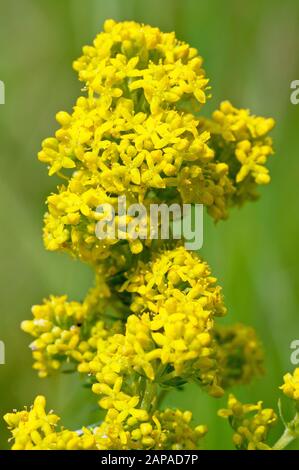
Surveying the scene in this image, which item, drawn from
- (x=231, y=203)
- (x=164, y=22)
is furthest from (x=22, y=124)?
(x=231, y=203)

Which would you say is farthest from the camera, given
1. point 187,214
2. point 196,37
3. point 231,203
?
point 196,37

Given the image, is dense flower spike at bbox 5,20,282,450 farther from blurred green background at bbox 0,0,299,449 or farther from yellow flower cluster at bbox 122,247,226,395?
blurred green background at bbox 0,0,299,449

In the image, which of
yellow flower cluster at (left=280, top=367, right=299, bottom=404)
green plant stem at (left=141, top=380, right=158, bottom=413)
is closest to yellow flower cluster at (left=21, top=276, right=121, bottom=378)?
green plant stem at (left=141, top=380, right=158, bottom=413)

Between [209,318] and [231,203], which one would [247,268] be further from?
[209,318]

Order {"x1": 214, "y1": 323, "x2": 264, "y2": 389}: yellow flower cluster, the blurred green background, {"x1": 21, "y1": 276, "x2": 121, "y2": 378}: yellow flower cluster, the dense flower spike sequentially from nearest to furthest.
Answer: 1. the dense flower spike
2. {"x1": 21, "y1": 276, "x2": 121, "y2": 378}: yellow flower cluster
3. {"x1": 214, "y1": 323, "x2": 264, "y2": 389}: yellow flower cluster
4. the blurred green background

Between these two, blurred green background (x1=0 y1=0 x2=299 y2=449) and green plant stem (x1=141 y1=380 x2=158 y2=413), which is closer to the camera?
green plant stem (x1=141 y1=380 x2=158 y2=413)

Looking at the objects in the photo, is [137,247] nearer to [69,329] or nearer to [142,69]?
[69,329]

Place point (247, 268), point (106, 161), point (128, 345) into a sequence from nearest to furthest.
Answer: point (128, 345) < point (106, 161) < point (247, 268)

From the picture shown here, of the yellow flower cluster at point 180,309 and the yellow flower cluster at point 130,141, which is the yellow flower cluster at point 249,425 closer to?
the yellow flower cluster at point 180,309

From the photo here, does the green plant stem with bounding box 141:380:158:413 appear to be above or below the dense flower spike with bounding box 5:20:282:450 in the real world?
below
